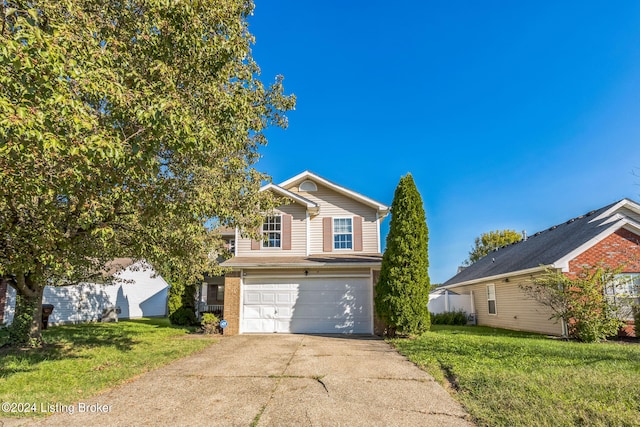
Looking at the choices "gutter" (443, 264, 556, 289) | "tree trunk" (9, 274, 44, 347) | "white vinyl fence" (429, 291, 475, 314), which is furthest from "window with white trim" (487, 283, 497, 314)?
"tree trunk" (9, 274, 44, 347)

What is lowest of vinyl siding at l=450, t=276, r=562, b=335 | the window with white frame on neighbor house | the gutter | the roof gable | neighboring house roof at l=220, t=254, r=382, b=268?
vinyl siding at l=450, t=276, r=562, b=335

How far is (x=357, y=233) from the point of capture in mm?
16125

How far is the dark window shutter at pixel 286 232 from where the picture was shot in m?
15.8

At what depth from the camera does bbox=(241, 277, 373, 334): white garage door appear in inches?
576

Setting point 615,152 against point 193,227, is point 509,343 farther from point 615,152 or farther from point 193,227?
point 193,227

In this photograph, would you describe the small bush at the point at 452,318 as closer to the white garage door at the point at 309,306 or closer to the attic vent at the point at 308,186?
the white garage door at the point at 309,306

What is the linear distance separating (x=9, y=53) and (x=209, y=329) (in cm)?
1271

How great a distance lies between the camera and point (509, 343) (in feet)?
35.6

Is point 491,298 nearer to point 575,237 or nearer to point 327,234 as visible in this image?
point 575,237

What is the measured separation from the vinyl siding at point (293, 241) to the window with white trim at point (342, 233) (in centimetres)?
139

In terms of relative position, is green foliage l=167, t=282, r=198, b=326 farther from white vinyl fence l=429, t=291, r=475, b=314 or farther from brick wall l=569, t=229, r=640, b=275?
brick wall l=569, t=229, r=640, b=275

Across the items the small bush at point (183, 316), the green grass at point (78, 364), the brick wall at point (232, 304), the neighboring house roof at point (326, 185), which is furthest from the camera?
the small bush at point (183, 316)

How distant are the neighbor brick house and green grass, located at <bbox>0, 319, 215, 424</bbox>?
40.7ft

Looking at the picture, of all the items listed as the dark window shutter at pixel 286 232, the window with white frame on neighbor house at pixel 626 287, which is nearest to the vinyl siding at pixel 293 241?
the dark window shutter at pixel 286 232
